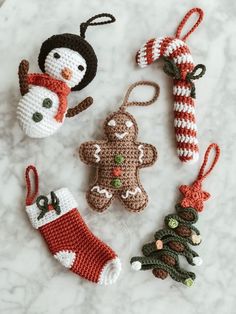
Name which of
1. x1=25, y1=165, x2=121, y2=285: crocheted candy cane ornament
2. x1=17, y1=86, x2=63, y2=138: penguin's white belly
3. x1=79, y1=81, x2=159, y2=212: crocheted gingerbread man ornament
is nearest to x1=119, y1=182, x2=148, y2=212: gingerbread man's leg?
x1=79, y1=81, x2=159, y2=212: crocheted gingerbread man ornament

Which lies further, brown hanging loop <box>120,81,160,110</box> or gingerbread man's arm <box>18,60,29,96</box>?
brown hanging loop <box>120,81,160,110</box>

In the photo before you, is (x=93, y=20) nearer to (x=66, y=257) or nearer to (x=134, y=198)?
(x=134, y=198)

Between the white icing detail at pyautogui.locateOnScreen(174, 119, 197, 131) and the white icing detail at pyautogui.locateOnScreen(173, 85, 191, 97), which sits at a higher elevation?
the white icing detail at pyautogui.locateOnScreen(173, 85, 191, 97)

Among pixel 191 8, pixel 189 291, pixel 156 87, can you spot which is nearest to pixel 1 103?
pixel 156 87

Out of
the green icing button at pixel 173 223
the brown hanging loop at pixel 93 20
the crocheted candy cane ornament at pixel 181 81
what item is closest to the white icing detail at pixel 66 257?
the green icing button at pixel 173 223

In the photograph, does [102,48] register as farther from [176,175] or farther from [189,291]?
[189,291]

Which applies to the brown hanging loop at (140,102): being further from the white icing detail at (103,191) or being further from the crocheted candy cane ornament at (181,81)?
the white icing detail at (103,191)

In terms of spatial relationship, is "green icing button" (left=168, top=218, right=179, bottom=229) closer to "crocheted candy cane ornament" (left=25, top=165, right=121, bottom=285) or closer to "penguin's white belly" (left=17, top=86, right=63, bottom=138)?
"crocheted candy cane ornament" (left=25, top=165, right=121, bottom=285)
